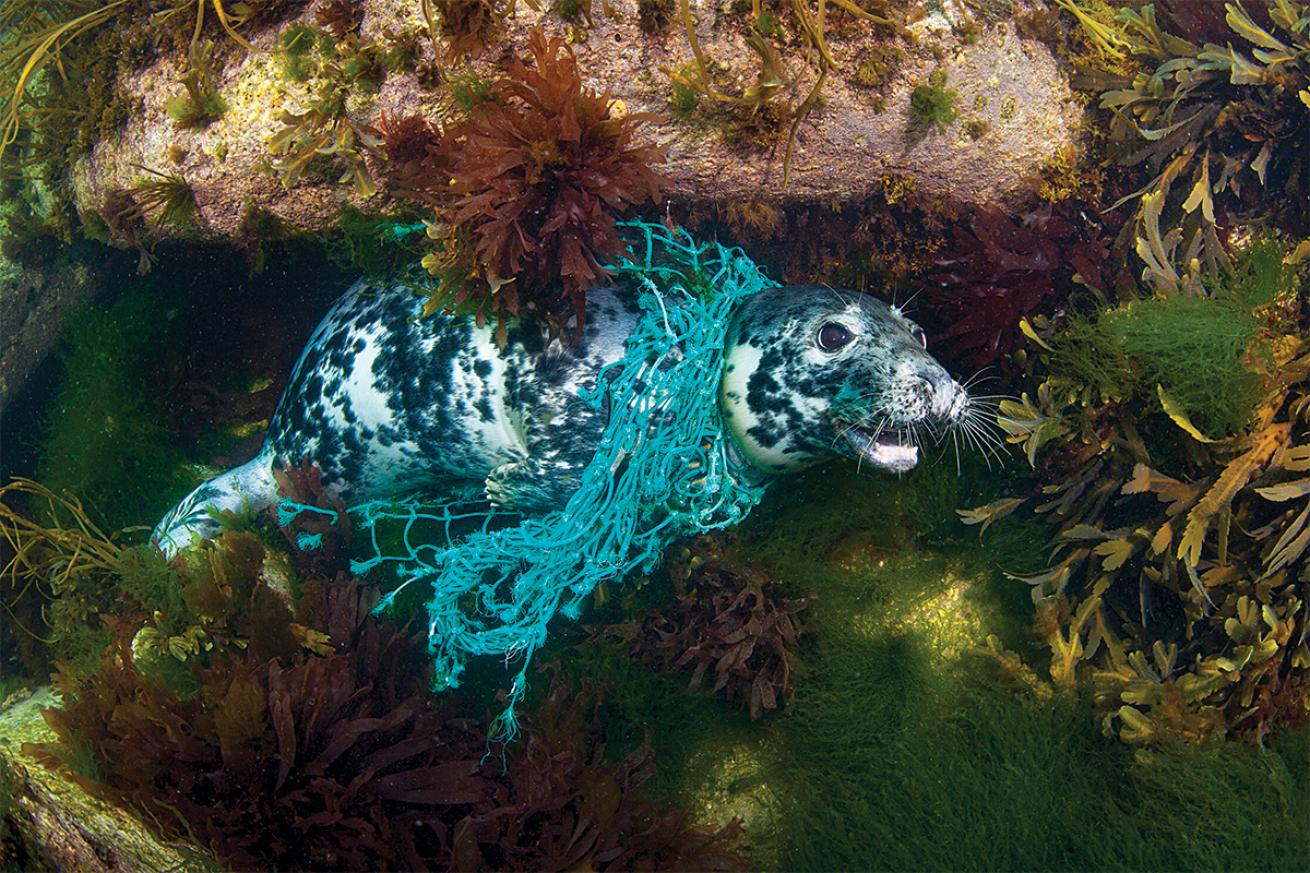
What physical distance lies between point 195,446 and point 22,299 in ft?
4.53

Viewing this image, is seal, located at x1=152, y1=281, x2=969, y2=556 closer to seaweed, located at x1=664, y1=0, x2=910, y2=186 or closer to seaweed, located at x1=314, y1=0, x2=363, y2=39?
seaweed, located at x1=664, y1=0, x2=910, y2=186

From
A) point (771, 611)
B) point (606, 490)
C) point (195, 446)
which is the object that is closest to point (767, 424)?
point (606, 490)

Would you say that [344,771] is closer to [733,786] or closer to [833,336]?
[733,786]

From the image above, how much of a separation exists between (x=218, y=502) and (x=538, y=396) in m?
2.20

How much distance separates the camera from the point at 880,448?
3090 millimetres

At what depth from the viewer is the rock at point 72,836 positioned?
297 centimetres

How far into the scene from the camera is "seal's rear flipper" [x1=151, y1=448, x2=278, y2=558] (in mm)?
4137

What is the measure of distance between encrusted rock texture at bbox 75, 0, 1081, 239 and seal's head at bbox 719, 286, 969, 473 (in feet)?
2.12

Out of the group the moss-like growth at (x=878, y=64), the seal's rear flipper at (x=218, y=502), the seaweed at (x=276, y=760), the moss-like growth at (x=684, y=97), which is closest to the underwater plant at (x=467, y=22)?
the moss-like growth at (x=684, y=97)

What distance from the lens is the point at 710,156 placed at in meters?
3.38

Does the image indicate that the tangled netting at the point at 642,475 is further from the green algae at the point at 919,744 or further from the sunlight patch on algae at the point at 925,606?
the sunlight patch on algae at the point at 925,606

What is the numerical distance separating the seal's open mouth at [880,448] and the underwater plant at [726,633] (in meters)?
1.05

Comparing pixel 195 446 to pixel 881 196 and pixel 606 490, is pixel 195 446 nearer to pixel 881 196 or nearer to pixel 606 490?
pixel 606 490

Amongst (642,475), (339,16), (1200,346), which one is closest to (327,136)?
(339,16)
